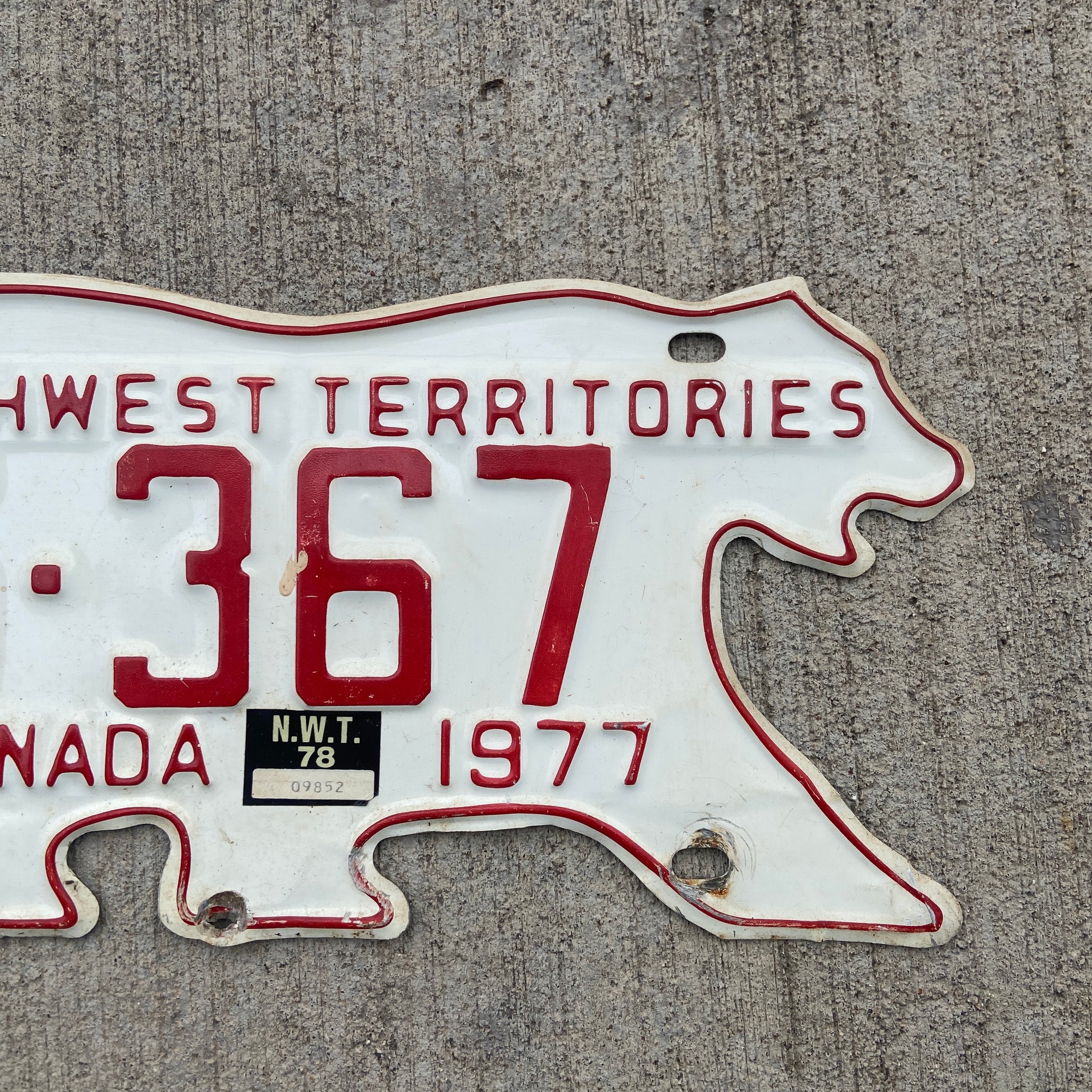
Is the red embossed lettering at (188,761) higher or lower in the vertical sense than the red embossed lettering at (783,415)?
lower

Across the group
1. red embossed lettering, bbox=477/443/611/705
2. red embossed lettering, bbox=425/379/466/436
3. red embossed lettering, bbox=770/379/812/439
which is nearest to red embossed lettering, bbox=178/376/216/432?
red embossed lettering, bbox=425/379/466/436

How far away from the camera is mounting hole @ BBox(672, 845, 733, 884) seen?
1.09m

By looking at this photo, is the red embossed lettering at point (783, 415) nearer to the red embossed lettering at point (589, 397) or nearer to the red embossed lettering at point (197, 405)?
the red embossed lettering at point (589, 397)

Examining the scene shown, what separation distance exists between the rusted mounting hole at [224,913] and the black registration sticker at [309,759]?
13 centimetres

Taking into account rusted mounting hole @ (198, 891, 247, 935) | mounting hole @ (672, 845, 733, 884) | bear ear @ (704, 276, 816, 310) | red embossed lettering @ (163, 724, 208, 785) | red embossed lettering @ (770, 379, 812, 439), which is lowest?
rusted mounting hole @ (198, 891, 247, 935)

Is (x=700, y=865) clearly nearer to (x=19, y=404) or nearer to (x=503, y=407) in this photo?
(x=503, y=407)

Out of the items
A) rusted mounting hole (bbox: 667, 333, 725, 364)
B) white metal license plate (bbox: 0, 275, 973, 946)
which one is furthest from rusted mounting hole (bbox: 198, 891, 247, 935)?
rusted mounting hole (bbox: 667, 333, 725, 364)

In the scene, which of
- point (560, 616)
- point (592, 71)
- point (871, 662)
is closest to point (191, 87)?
point (592, 71)

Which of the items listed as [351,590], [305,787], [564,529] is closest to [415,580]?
[351,590]

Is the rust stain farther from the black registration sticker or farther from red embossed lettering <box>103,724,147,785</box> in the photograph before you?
red embossed lettering <box>103,724,147,785</box>

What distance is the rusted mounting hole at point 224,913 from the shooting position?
1.07 meters

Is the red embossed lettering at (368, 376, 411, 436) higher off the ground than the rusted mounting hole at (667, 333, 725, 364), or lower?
lower

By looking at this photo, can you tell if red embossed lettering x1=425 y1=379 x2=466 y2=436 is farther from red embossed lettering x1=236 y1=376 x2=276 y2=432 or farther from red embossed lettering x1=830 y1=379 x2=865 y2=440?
red embossed lettering x1=830 y1=379 x2=865 y2=440

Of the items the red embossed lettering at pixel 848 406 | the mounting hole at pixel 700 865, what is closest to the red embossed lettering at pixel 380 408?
the red embossed lettering at pixel 848 406
